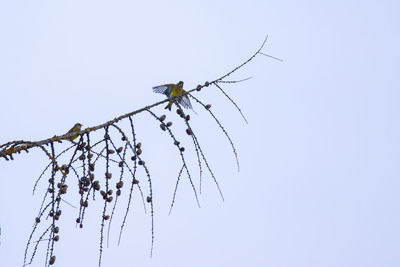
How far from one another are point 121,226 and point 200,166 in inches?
20.6

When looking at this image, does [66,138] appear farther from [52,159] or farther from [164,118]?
[164,118]

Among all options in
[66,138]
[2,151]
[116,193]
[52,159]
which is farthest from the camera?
[116,193]

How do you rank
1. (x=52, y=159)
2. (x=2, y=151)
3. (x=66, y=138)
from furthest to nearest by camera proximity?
(x=66, y=138) → (x=2, y=151) → (x=52, y=159)

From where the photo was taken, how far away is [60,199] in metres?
2.66

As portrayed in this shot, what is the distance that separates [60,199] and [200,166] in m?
0.75

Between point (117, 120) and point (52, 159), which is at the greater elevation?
point (117, 120)

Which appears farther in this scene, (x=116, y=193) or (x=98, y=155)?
(x=116, y=193)

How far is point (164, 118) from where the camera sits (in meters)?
2.88

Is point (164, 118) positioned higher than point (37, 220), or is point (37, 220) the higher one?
point (164, 118)

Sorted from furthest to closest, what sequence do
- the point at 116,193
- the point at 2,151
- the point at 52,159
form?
the point at 116,193
the point at 2,151
the point at 52,159

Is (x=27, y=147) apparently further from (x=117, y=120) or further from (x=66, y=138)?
(x=117, y=120)

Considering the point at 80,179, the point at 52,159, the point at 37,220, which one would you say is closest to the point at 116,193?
the point at 80,179

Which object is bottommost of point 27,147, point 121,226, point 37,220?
point 121,226

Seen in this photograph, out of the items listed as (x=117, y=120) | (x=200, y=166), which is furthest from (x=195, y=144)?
(x=117, y=120)
